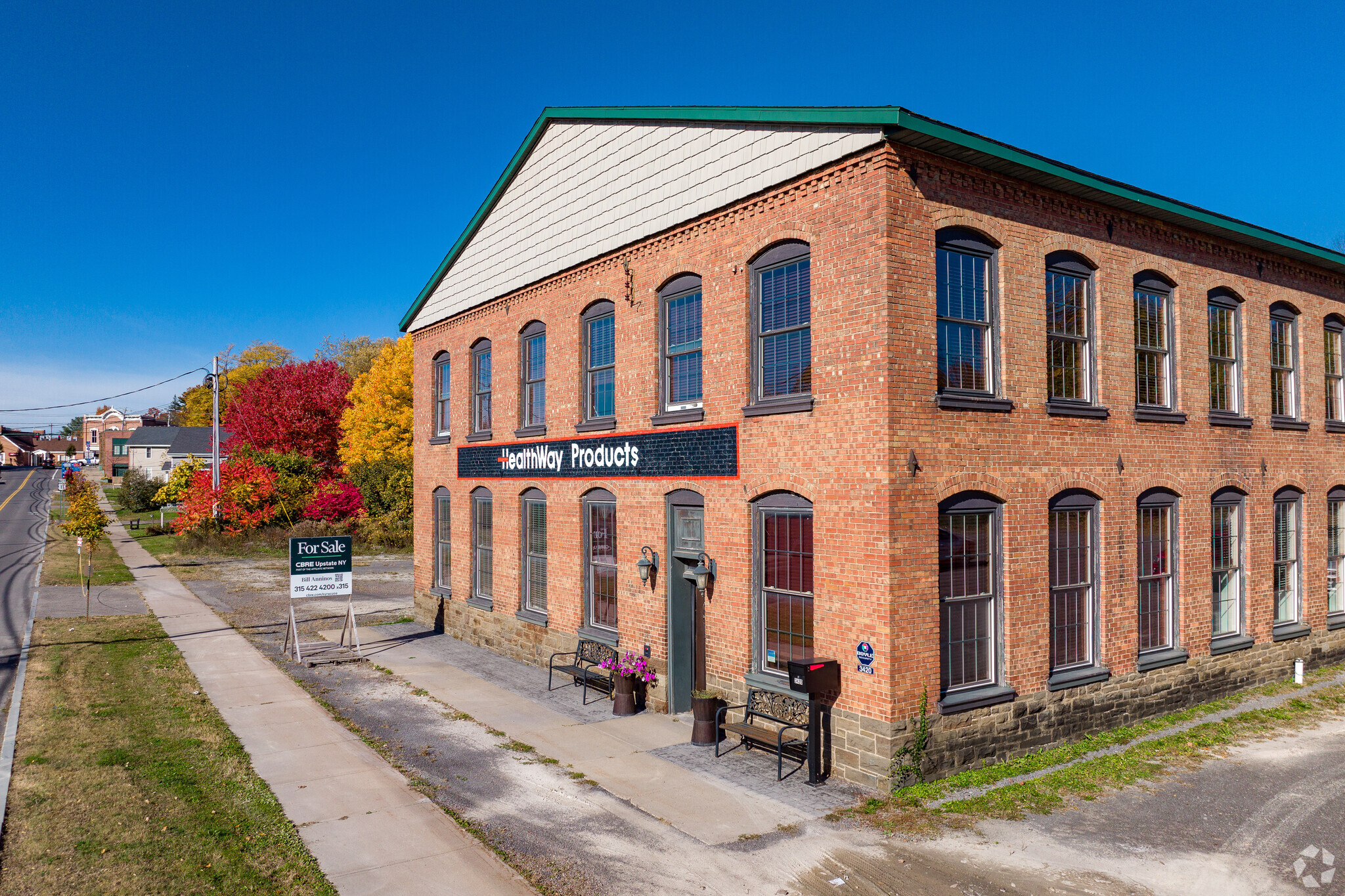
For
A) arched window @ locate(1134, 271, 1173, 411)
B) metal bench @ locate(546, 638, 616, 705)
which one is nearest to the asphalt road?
metal bench @ locate(546, 638, 616, 705)

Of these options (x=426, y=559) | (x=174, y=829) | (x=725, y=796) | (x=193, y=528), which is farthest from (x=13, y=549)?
(x=725, y=796)

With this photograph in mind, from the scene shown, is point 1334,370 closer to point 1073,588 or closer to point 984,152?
point 1073,588

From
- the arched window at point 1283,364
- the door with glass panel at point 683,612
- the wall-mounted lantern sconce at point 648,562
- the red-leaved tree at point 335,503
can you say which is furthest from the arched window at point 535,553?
the red-leaved tree at point 335,503

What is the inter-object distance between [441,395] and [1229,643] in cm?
1788

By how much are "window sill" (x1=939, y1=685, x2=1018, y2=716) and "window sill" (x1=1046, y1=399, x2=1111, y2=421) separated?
379 cm

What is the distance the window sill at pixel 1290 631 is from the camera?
14.9 metres

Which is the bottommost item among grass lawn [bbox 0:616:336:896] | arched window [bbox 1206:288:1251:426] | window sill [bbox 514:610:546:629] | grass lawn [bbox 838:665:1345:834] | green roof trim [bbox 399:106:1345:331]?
grass lawn [bbox 838:665:1345:834]

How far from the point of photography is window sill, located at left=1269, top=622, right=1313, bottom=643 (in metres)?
14.9

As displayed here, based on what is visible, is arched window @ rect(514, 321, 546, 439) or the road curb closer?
the road curb

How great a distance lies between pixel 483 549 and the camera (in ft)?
64.3

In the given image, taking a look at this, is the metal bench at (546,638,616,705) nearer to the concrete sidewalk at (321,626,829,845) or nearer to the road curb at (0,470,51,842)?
the concrete sidewalk at (321,626,829,845)

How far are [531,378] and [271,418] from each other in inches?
1624

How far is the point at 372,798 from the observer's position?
31.5 feet

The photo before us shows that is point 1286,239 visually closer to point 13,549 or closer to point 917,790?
point 917,790
